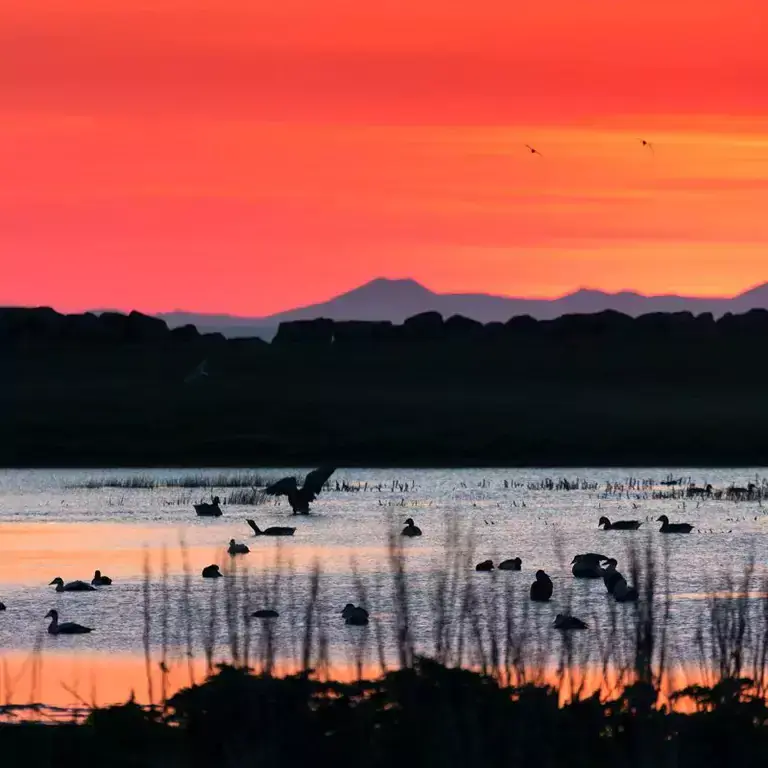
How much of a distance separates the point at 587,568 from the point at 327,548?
6.80 metres

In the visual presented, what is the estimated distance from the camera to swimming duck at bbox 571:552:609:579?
27266 mm

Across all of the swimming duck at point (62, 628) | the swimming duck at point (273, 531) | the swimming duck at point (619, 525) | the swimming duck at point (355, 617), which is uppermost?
the swimming duck at point (273, 531)

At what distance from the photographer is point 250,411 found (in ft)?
272

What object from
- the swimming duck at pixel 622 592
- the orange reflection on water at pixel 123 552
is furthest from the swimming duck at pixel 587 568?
the swimming duck at pixel 622 592

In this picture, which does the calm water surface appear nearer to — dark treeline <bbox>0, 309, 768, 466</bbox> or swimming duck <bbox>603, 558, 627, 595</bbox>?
swimming duck <bbox>603, 558, 627, 595</bbox>

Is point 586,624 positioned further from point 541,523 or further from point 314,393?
point 314,393

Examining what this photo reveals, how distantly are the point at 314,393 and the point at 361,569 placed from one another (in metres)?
66.6

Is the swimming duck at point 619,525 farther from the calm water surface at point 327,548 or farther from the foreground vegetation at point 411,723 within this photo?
the foreground vegetation at point 411,723

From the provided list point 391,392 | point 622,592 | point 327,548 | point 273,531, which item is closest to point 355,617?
point 622,592

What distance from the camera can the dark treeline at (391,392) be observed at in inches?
2832

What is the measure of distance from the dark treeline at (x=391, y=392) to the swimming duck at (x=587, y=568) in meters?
42.1

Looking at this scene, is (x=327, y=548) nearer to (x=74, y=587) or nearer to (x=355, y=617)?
(x=74, y=587)

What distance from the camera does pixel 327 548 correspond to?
3284 centimetres

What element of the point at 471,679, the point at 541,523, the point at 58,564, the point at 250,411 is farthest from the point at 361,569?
the point at 250,411
